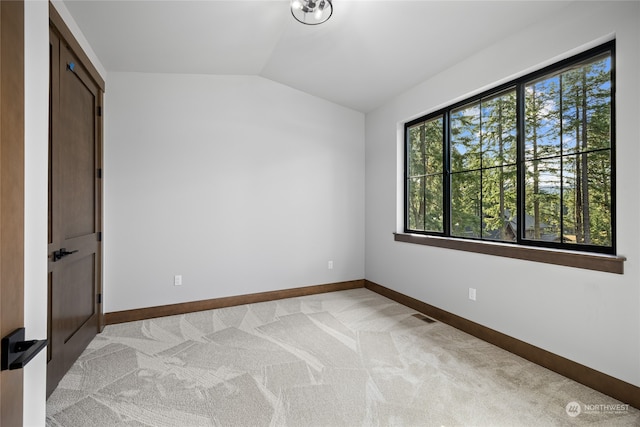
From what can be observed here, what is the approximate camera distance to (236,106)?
12.3 ft

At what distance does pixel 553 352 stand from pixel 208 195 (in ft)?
11.7

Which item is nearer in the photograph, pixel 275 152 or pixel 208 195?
pixel 208 195

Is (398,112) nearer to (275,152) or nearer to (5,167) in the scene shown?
(275,152)

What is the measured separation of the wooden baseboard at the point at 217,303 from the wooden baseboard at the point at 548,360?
4.27 feet

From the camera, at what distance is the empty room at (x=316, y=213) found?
1.81m

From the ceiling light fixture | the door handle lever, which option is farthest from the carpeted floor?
the ceiling light fixture

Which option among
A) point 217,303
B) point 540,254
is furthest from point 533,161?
point 217,303

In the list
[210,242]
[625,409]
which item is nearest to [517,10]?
[625,409]

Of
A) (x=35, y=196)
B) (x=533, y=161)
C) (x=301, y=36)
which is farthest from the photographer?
(x=301, y=36)

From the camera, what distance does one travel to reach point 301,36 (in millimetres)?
2926

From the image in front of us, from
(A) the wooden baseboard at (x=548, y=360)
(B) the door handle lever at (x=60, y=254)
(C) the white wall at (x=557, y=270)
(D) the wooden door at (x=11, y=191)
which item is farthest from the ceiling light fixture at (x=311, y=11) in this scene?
(A) the wooden baseboard at (x=548, y=360)

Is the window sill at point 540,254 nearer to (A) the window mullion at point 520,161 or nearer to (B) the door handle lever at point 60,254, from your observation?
(A) the window mullion at point 520,161
